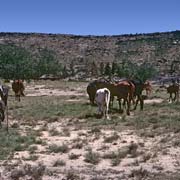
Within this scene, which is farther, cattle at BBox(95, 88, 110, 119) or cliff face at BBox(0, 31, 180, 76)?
cliff face at BBox(0, 31, 180, 76)

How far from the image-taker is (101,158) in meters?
13.8

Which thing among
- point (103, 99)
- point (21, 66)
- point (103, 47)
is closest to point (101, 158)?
point (103, 99)

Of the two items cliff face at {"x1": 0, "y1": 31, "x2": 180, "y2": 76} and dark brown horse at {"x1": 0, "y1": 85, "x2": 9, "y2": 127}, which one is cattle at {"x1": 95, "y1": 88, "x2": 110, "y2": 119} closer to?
dark brown horse at {"x1": 0, "y1": 85, "x2": 9, "y2": 127}

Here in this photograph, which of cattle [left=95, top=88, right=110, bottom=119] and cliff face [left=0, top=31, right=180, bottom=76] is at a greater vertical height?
cliff face [left=0, top=31, right=180, bottom=76]

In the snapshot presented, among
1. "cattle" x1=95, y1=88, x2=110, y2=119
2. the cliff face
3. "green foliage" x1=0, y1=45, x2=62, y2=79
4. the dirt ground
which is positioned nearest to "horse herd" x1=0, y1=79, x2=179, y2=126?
"cattle" x1=95, y1=88, x2=110, y2=119

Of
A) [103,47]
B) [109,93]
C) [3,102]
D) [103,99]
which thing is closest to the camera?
[3,102]

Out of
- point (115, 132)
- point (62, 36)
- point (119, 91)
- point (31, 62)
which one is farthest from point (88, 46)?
point (115, 132)

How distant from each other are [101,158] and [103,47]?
113939 mm

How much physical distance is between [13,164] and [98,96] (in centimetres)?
1173

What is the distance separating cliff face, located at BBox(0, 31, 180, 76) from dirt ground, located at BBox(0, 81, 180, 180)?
298 feet

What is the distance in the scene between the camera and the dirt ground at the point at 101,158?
38.7 feet

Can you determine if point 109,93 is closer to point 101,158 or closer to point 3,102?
point 3,102

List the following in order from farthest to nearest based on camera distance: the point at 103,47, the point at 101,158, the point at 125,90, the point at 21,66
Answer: the point at 103,47 → the point at 21,66 → the point at 125,90 → the point at 101,158

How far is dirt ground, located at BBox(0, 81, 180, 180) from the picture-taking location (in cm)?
1180
